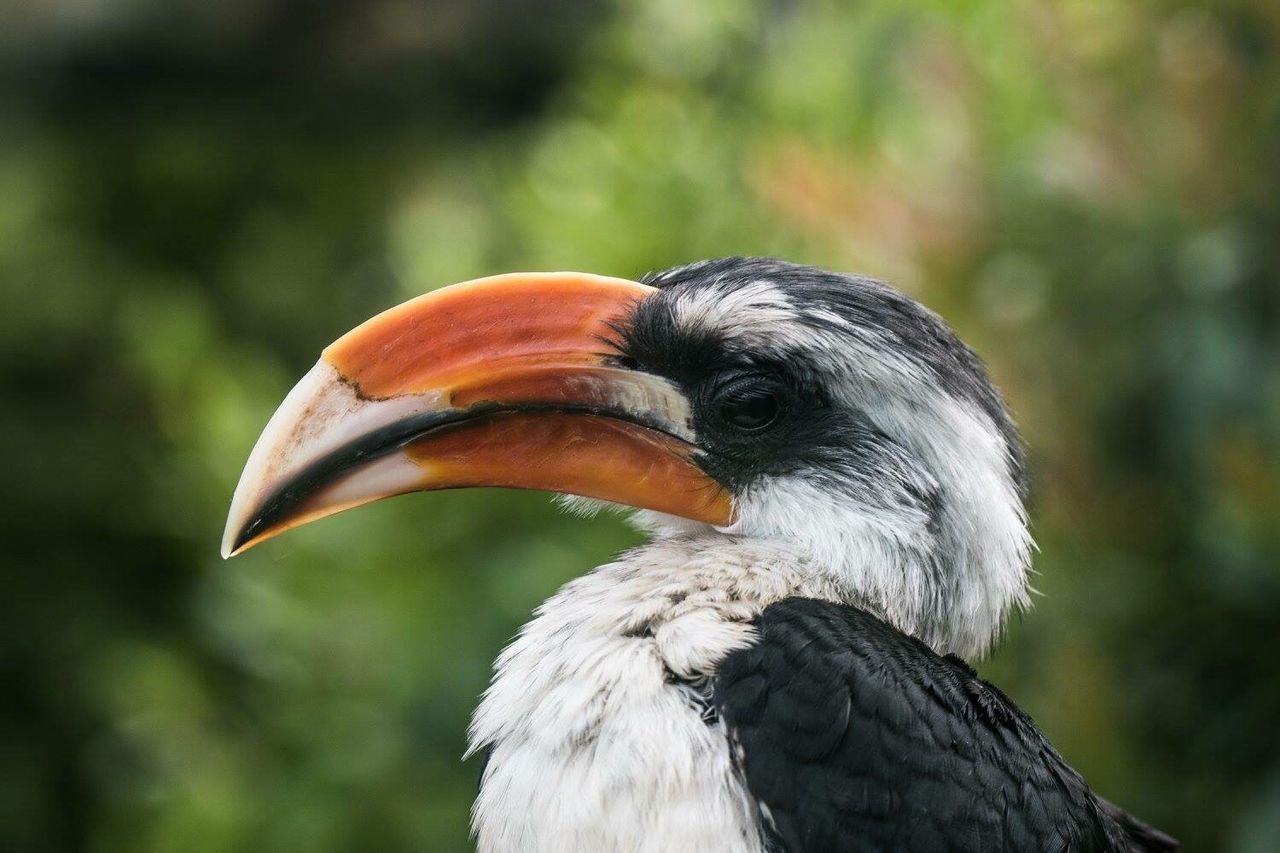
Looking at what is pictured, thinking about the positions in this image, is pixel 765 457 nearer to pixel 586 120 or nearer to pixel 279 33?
pixel 586 120

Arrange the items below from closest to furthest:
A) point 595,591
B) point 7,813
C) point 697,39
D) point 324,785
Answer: point 595,591
point 324,785
point 697,39
point 7,813

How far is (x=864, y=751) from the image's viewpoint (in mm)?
1635

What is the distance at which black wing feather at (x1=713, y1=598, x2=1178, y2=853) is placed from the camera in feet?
5.28

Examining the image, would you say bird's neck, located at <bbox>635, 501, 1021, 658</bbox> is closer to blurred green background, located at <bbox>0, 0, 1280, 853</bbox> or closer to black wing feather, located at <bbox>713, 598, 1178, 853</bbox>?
black wing feather, located at <bbox>713, 598, 1178, 853</bbox>

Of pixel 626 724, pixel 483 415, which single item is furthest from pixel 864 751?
pixel 483 415

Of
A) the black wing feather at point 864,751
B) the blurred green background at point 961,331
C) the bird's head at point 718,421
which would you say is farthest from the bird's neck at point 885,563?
the blurred green background at point 961,331

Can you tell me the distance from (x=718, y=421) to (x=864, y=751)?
0.56m

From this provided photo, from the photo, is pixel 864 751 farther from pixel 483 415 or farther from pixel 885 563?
pixel 483 415

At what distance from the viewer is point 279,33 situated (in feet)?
24.1

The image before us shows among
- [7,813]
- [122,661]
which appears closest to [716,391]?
[122,661]

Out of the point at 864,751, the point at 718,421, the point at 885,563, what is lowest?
the point at 864,751

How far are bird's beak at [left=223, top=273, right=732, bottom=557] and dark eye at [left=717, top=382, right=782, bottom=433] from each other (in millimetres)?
68

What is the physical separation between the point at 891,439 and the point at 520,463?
0.55 metres

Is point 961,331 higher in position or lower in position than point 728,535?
higher
